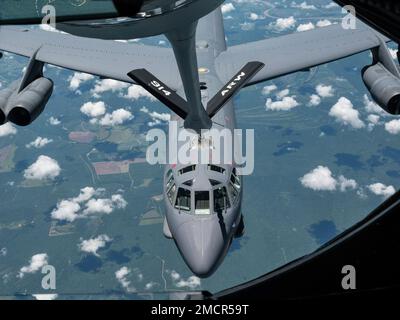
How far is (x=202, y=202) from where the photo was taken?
53.9ft

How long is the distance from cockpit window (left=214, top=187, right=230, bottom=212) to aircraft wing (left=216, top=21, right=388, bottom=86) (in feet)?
31.2

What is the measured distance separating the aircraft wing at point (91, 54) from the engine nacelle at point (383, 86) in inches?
462

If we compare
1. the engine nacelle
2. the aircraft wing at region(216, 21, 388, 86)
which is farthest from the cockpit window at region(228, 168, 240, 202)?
the engine nacelle

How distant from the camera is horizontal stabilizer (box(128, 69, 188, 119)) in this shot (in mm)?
16367

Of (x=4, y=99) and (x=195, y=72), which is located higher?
(x=195, y=72)

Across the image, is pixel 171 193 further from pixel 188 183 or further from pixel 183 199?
pixel 188 183

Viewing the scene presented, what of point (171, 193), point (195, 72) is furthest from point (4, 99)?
point (195, 72)

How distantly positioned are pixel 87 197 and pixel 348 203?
71.3 metres

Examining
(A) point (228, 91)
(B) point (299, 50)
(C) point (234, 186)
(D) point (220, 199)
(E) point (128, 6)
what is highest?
(E) point (128, 6)

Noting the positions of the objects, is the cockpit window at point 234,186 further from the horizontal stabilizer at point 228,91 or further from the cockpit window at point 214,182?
the horizontal stabilizer at point 228,91

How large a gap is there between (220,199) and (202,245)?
2.23m

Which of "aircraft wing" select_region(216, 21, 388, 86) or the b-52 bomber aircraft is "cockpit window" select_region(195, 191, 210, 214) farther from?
"aircraft wing" select_region(216, 21, 388, 86)

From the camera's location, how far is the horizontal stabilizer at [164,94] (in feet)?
53.7

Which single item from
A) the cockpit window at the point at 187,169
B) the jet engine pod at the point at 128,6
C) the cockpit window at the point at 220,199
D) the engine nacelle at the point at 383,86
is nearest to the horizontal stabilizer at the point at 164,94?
the cockpit window at the point at 187,169
